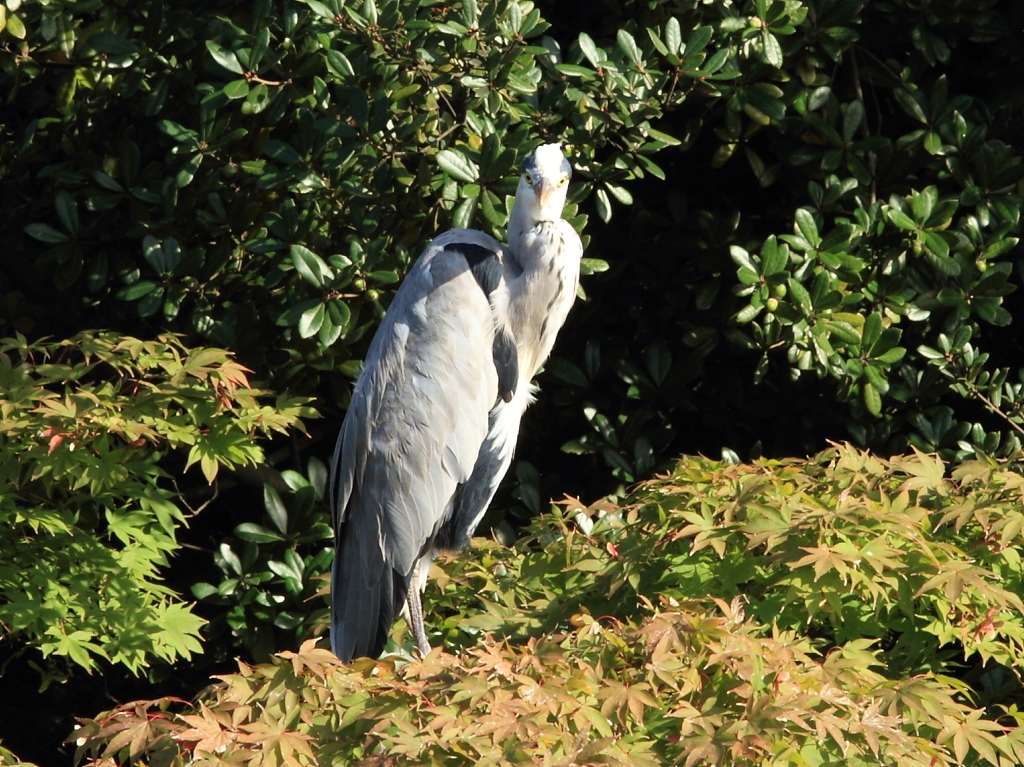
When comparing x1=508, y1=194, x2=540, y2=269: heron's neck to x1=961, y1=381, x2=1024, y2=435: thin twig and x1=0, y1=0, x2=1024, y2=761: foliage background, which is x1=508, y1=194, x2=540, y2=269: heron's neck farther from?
x1=961, y1=381, x2=1024, y2=435: thin twig

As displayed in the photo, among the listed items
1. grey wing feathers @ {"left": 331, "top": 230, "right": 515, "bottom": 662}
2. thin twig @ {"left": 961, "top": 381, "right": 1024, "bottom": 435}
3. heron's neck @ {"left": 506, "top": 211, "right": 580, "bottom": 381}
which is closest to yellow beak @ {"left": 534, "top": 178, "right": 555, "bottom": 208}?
heron's neck @ {"left": 506, "top": 211, "right": 580, "bottom": 381}

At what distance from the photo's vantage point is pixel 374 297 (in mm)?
3523

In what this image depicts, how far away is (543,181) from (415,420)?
0.73m

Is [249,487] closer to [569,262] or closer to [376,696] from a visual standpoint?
[569,262]

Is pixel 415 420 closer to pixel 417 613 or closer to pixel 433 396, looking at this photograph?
pixel 433 396

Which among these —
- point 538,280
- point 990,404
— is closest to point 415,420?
point 538,280

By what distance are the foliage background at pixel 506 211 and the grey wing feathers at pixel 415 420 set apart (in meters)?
0.30

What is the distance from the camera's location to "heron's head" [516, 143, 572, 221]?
10.0ft

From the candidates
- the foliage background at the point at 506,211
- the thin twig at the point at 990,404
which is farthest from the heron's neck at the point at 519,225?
the thin twig at the point at 990,404

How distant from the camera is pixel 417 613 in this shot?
289cm

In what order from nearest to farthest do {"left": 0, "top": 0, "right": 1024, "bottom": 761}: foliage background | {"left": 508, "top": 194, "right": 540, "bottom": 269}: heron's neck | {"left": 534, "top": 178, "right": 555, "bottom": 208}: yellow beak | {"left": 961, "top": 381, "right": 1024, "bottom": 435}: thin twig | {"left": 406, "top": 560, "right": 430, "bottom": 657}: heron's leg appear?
{"left": 406, "top": 560, "right": 430, "bottom": 657}: heron's leg < {"left": 534, "top": 178, "right": 555, "bottom": 208}: yellow beak < {"left": 508, "top": 194, "right": 540, "bottom": 269}: heron's neck < {"left": 0, "top": 0, "right": 1024, "bottom": 761}: foliage background < {"left": 961, "top": 381, "right": 1024, "bottom": 435}: thin twig

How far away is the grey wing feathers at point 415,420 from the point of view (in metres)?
3.08

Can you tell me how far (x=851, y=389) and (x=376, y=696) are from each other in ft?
7.35

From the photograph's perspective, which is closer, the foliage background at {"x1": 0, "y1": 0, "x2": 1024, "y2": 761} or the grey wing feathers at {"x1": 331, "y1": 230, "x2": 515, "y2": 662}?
the grey wing feathers at {"x1": 331, "y1": 230, "x2": 515, "y2": 662}
